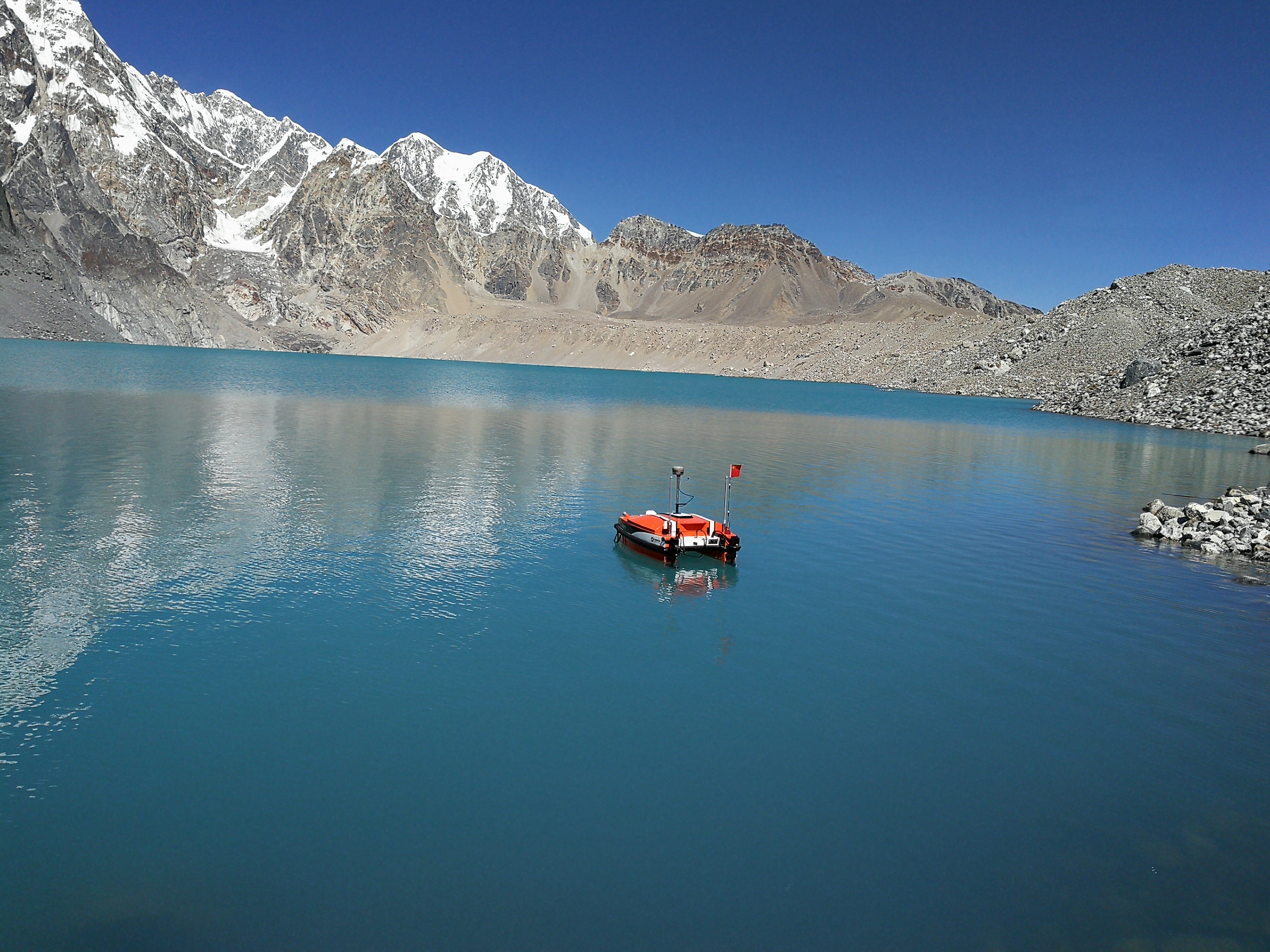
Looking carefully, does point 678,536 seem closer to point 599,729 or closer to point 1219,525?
point 599,729

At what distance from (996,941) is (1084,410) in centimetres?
8197

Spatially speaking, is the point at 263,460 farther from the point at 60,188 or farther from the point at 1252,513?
the point at 60,188

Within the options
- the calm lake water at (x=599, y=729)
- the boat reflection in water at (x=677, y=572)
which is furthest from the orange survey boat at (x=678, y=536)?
the calm lake water at (x=599, y=729)

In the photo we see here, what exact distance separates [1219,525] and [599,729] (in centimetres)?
2303

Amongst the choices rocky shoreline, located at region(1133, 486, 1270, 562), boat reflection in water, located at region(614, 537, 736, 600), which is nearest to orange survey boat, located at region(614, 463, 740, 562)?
boat reflection in water, located at region(614, 537, 736, 600)

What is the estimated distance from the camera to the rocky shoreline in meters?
23.3

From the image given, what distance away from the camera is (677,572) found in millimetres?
20266

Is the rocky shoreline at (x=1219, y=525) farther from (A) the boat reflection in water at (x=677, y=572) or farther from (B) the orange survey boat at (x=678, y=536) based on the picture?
(A) the boat reflection in water at (x=677, y=572)

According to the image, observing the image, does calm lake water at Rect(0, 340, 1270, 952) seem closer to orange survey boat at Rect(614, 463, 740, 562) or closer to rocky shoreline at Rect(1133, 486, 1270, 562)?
orange survey boat at Rect(614, 463, 740, 562)

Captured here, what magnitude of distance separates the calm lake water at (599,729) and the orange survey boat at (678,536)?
1.65 feet

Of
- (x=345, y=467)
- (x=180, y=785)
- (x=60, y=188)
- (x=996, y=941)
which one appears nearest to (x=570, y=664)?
(x=180, y=785)

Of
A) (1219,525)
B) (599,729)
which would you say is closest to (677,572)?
(599,729)

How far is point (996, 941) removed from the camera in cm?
776

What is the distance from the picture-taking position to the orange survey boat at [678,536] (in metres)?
20.4
